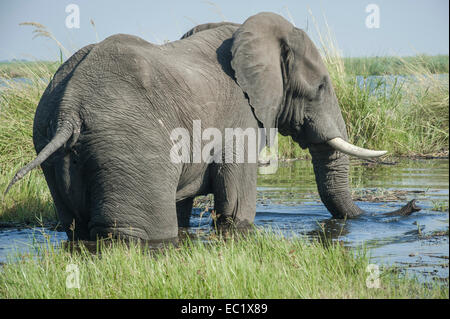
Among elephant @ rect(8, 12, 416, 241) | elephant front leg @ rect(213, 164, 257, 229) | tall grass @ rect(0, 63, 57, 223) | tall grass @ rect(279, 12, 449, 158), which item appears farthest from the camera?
tall grass @ rect(279, 12, 449, 158)

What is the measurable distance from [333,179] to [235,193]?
135cm

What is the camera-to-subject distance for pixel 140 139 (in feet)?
17.6

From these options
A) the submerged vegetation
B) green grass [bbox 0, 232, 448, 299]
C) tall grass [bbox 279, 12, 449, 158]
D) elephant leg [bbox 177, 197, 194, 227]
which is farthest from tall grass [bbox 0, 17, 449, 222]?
green grass [bbox 0, 232, 448, 299]

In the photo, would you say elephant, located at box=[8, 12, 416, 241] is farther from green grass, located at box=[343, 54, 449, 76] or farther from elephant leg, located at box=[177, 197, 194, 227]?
green grass, located at box=[343, 54, 449, 76]

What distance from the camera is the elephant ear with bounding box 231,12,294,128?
6.32 meters

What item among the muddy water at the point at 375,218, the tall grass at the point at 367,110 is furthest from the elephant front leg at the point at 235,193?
the tall grass at the point at 367,110

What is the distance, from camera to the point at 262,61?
6.47 meters

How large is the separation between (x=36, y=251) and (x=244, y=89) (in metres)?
2.30

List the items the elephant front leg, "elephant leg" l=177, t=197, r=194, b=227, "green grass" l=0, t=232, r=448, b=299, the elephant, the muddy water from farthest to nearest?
"elephant leg" l=177, t=197, r=194, b=227, the elephant front leg, the muddy water, the elephant, "green grass" l=0, t=232, r=448, b=299

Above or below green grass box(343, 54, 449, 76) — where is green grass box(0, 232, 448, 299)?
below

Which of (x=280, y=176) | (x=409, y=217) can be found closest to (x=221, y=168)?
(x=409, y=217)

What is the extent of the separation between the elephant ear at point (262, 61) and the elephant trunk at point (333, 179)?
73 centimetres
